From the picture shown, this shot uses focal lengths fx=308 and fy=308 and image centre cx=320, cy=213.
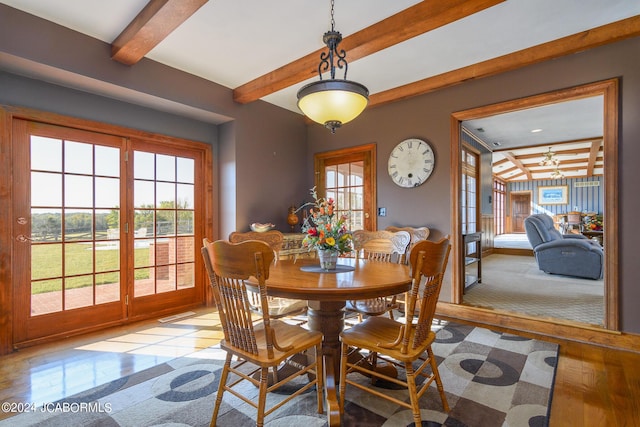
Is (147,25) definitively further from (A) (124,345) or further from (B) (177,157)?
(A) (124,345)

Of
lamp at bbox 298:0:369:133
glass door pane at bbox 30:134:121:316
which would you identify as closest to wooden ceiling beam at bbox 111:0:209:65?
lamp at bbox 298:0:369:133

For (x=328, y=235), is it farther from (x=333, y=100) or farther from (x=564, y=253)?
(x=564, y=253)

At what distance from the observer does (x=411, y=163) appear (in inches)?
151

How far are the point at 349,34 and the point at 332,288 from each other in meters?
2.21

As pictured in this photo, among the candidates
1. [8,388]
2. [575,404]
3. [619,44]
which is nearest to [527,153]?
[619,44]

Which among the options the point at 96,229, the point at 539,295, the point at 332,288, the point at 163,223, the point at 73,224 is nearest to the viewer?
the point at 332,288

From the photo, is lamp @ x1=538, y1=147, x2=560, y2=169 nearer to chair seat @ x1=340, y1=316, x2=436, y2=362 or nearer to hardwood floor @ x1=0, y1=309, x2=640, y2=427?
hardwood floor @ x1=0, y1=309, x2=640, y2=427

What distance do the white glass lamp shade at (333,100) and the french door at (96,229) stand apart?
2336 mm

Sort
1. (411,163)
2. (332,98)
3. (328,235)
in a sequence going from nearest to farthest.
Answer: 1. (332,98)
2. (328,235)
3. (411,163)

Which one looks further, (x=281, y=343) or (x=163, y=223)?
(x=163, y=223)

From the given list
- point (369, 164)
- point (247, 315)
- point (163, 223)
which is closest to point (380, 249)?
point (247, 315)

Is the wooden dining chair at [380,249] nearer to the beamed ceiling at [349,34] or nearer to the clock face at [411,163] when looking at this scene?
the clock face at [411,163]

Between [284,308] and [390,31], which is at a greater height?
[390,31]

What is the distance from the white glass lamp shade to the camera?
1972 millimetres
